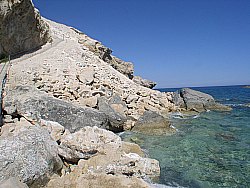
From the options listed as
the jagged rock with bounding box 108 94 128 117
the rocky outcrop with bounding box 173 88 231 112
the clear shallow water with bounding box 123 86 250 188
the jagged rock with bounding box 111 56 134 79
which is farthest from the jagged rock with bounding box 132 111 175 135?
the jagged rock with bounding box 111 56 134 79

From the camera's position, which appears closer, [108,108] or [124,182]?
→ [124,182]

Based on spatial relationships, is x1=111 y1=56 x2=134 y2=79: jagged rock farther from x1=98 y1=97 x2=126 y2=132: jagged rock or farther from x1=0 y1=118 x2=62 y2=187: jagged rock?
x1=0 y1=118 x2=62 y2=187: jagged rock

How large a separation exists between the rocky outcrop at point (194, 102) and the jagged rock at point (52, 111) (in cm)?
1858

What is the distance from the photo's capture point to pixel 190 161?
39.3 ft

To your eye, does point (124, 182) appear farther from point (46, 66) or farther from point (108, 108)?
point (46, 66)

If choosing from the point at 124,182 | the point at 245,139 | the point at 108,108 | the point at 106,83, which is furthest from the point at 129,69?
the point at 124,182

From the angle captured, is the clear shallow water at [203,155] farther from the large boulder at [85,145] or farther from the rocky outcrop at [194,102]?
the rocky outcrop at [194,102]

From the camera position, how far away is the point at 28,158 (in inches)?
325

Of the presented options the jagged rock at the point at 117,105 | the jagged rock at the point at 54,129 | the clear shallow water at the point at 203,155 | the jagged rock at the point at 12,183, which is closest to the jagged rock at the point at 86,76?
the jagged rock at the point at 117,105

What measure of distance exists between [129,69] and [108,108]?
91.6 feet

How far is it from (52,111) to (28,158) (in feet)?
22.2

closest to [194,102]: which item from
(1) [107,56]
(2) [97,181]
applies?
(1) [107,56]

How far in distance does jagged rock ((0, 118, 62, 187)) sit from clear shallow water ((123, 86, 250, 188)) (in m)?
4.63

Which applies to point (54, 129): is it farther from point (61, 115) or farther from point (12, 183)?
point (12, 183)
